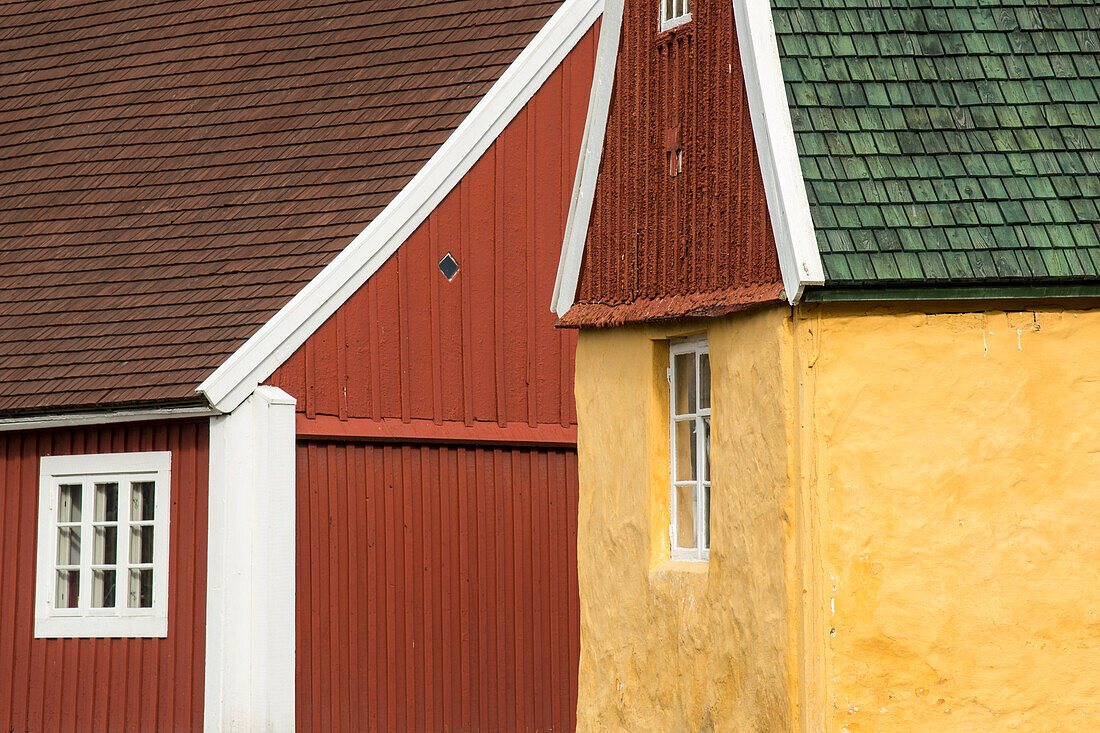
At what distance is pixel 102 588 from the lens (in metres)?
13.5

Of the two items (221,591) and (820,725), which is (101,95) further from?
(820,725)

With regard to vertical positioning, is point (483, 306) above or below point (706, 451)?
above

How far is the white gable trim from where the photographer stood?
1277cm

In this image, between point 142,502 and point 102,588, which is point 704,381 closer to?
point 142,502

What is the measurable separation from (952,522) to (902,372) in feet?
Answer: 2.39

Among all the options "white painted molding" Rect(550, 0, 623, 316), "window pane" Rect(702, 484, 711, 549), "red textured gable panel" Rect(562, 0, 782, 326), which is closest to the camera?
"red textured gable panel" Rect(562, 0, 782, 326)

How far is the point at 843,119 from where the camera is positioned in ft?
29.4

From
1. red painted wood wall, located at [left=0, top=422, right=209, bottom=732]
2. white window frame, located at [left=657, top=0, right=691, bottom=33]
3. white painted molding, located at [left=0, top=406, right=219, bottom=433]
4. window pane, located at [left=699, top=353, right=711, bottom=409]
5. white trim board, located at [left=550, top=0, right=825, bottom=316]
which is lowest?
red painted wood wall, located at [left=0, top=422, right=209, bottom=732]

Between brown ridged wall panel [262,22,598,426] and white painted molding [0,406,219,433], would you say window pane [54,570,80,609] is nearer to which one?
white painted molding [0,406,219,433]

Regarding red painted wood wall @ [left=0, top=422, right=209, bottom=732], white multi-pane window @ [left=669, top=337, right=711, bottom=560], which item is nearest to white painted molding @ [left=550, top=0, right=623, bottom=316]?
white multi-pane window @ [left=669, top=337, right=711, bottom=560]

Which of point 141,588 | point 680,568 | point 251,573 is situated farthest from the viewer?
point 141,588

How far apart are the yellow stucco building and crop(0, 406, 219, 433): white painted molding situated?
445 centimetres

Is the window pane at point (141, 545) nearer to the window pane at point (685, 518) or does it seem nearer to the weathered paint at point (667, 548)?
the weathered paint at point (667, 548)

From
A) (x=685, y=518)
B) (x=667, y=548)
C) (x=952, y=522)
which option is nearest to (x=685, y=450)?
(x=685, y=518)
